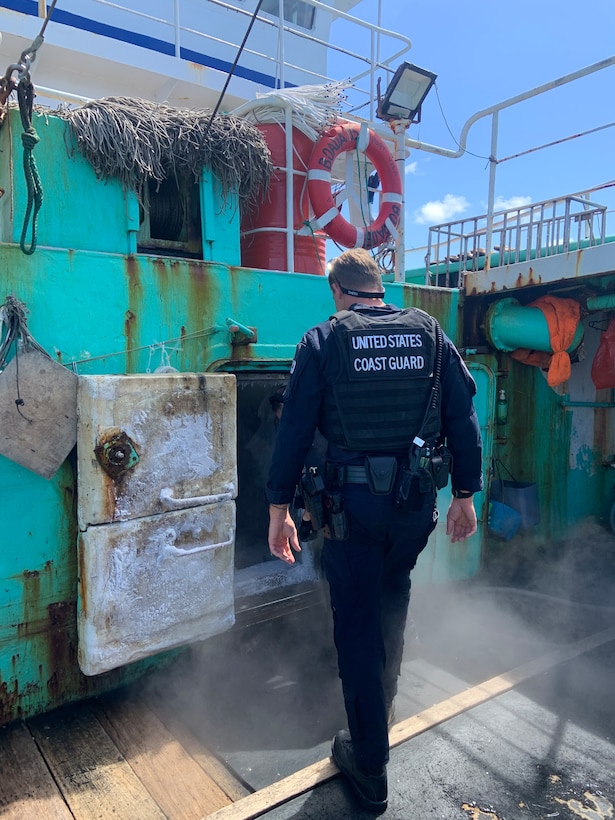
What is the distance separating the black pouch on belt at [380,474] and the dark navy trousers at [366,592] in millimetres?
34

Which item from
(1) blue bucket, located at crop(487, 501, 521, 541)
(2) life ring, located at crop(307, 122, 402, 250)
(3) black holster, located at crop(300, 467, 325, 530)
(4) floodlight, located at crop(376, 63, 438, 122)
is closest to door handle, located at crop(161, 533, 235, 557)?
(3) black holster, located at crop(300, 467, 325, 530)

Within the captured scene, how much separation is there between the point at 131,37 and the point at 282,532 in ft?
27.0

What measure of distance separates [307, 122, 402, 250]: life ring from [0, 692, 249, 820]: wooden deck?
334 centimetres

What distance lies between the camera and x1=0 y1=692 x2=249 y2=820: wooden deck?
2.44m

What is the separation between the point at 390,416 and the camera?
2393mm

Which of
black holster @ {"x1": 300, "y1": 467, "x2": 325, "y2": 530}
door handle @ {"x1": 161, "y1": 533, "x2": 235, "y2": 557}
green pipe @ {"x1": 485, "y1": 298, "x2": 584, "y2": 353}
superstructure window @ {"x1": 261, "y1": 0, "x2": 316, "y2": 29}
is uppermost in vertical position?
superstructure window @ {"x1": 261, "y1": 0, "x2": 316, "y2": 29}

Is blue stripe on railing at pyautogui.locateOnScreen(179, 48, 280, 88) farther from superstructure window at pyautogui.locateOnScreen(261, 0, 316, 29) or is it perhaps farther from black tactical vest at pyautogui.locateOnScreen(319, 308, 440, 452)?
black tactical vest at pyautogui.locateOnScreen(319, 308, 440, 452)

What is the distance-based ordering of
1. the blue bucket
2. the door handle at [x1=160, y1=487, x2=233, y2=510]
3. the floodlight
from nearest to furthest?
the door handle at [x1=160, y1=487, x2=233, y2=510] → the floodlight → the blue bucket

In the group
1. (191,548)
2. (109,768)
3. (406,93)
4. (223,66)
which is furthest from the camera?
(223,66)

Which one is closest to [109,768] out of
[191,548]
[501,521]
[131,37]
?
[191,548]

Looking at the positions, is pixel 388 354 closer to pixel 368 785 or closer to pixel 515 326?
pixel 368 785

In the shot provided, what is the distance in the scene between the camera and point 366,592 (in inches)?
93.4

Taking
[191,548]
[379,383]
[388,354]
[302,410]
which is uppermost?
[388,354]

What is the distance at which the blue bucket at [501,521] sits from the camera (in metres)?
5.12
